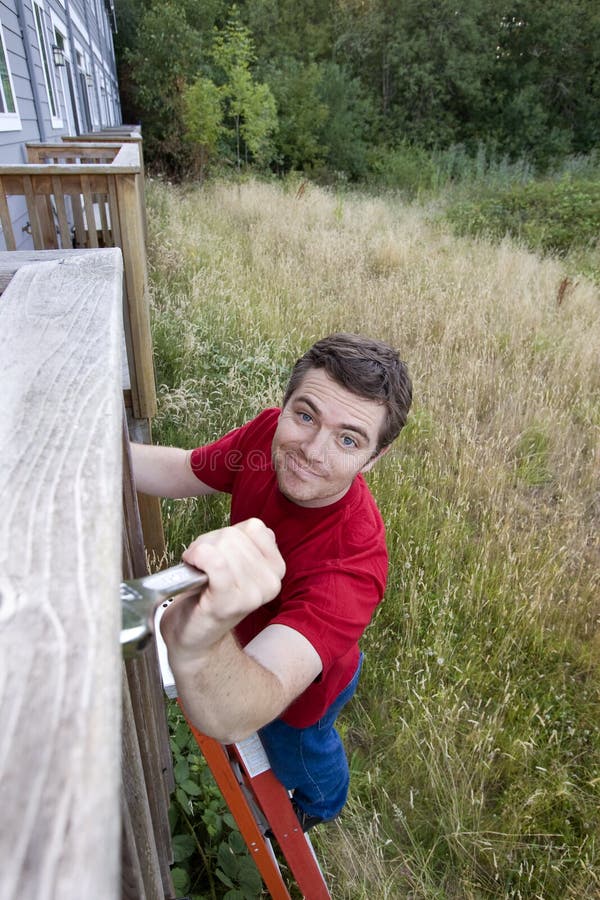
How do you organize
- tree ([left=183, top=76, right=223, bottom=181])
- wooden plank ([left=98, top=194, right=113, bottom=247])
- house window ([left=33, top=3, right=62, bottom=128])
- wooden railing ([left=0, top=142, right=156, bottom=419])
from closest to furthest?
1. wooden railing ([left=0, top=142, right=156, bottom=419])
2. wooden plank ([left=98, top=194, right=113, bottom=247])
3. house window ([left=33, top=3, right=62, bottom=128])
4. tree ([left=183, top=76, right=223, bottom=181])

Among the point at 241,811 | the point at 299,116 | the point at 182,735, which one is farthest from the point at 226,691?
the point at 299,116

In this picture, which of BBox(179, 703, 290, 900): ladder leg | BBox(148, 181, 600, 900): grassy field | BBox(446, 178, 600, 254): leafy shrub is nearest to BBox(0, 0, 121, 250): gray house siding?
BBox(148, 181, 600, 900): grassy field

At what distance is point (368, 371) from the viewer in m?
1.45

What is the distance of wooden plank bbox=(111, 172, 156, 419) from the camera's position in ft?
8.08

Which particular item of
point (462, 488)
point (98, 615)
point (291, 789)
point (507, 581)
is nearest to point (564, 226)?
point (462, 488)

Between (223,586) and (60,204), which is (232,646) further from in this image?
(60,204)

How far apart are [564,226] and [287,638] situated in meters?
10.6

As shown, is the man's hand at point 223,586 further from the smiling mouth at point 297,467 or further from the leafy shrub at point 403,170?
the leafy shrub at point 403,170

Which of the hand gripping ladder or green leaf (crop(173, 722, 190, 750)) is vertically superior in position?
the hand gripping ladder

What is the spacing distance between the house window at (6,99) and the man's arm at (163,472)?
414 centimetres

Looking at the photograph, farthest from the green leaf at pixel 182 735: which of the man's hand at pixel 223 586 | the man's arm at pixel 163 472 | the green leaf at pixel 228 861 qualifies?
the man's hand at pixel 223 586

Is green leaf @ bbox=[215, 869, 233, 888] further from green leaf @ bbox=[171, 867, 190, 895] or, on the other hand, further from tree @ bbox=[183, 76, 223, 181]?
tree @ bbox=[183, 76, 223, 181]

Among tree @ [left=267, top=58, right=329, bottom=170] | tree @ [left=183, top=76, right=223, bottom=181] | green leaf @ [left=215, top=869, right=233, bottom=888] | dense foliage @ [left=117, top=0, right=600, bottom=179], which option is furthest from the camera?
tree @ [left=267, top=58, right=329, bottom=170]

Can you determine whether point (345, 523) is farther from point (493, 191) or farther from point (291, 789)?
point (493, 191)
